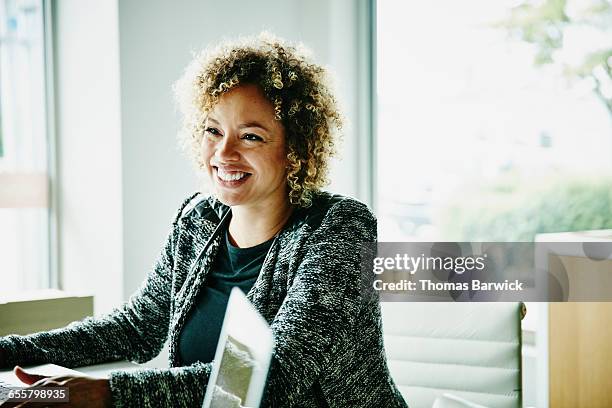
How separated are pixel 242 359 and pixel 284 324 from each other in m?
0.50

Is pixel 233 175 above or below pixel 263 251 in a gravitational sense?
above

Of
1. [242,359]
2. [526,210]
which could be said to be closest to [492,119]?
[526,210]

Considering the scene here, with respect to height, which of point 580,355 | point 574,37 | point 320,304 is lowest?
point 580,355

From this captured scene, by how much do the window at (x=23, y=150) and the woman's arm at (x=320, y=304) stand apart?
178 centimetres

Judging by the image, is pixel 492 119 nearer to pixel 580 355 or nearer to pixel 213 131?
pixel 580 355

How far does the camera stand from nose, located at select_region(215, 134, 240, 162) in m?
1.54

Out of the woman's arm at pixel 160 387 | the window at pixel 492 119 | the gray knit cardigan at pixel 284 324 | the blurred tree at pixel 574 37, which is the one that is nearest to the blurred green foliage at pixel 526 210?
the window at pixel 492 119

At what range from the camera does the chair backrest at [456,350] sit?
1.80 meters

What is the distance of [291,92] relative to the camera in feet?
5.25

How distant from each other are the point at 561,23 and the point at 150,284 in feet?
5.53

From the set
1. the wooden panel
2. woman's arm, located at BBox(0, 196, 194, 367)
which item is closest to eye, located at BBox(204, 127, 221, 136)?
Result: woman's arm, located at BBox(0, 196, 194, 367)

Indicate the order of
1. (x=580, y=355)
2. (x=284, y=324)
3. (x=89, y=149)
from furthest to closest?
(x=89, y=149) < (x=580, y=355) < (x=284, y=324)

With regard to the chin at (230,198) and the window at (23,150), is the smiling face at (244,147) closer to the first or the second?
the chin at (230,198)

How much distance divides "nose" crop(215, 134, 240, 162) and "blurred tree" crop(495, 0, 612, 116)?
1520 mm
